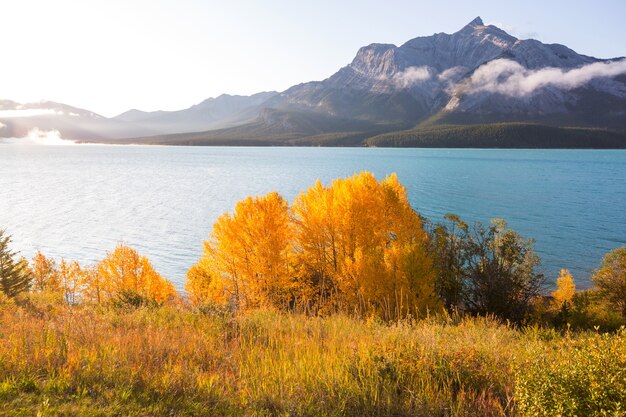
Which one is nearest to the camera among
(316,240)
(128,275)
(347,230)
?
(347,230)

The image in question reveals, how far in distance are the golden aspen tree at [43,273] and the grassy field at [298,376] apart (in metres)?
49.6

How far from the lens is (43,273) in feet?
174

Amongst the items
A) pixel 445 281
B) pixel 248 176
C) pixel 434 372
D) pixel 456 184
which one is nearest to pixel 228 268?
pixel 445 281

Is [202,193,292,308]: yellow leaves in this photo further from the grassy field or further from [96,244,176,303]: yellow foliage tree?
the grassy field

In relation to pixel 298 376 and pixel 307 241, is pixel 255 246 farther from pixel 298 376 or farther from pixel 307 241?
pixel 298 376

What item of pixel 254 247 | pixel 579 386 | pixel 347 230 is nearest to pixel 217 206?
pixel 254 247

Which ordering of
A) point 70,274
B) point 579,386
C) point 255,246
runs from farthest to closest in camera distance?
point 70,274
point 255,246
point 579,386

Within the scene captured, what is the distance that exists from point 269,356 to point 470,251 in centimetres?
4055

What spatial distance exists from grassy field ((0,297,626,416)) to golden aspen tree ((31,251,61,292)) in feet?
163

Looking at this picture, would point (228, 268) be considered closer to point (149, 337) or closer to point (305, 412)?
point (149, 337)

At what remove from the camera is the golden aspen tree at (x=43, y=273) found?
1982 inches

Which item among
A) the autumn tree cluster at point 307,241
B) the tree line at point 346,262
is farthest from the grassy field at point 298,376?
the autumn tree cluster at point 307,241

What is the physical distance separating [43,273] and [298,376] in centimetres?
5892

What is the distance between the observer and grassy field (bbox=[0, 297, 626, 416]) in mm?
5852
